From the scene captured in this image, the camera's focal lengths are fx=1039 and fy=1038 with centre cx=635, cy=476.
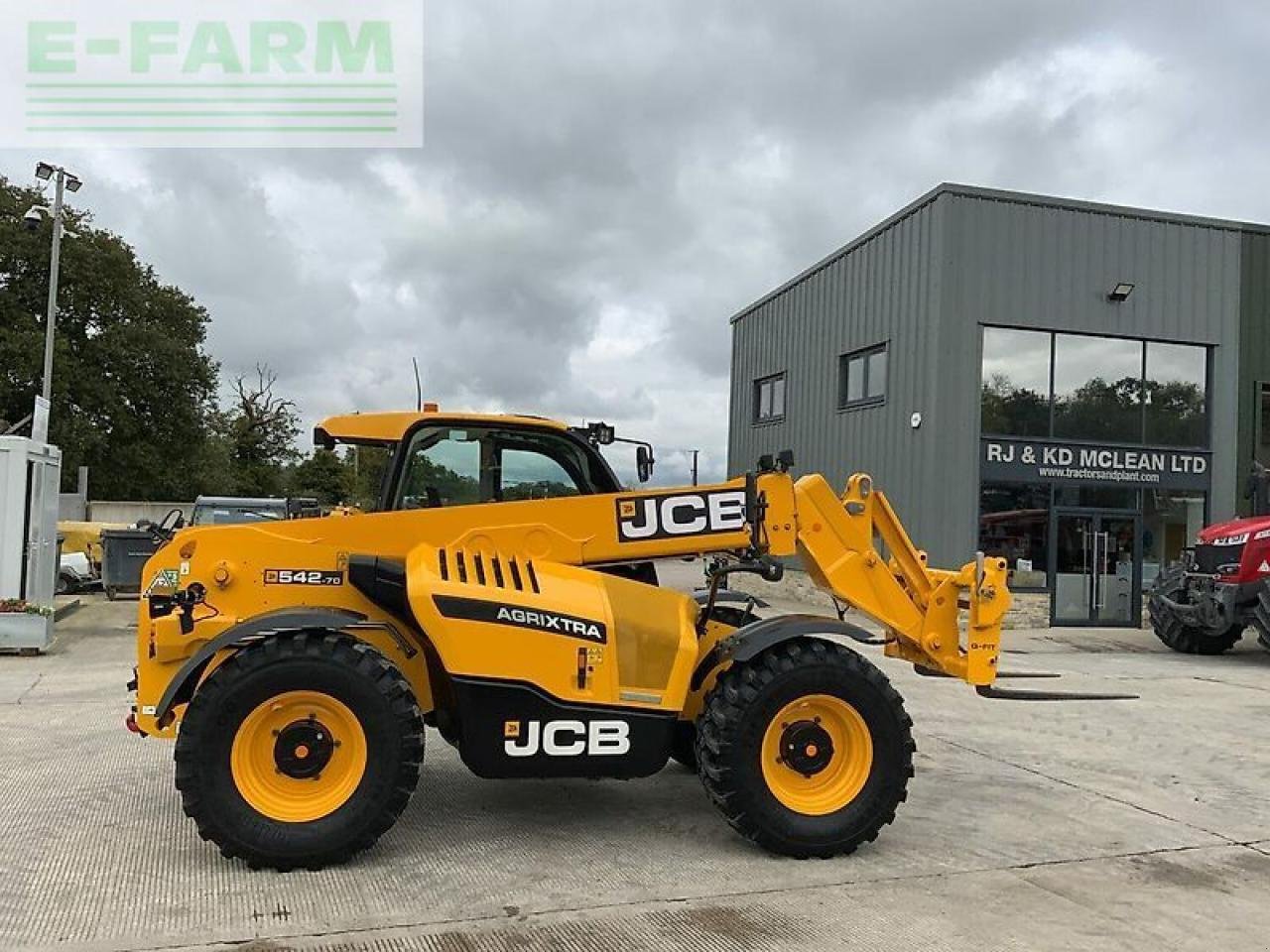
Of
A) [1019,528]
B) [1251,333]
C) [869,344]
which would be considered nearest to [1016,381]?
[1019,528]

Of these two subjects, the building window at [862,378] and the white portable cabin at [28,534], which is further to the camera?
the building window at [862,378]

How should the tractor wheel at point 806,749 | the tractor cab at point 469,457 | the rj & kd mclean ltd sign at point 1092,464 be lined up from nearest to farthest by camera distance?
1. the tractor wheel at point 806,749
2. the tractor cab at point 469,457
3. the rj & kd mclean ltd sign at point 1092,464

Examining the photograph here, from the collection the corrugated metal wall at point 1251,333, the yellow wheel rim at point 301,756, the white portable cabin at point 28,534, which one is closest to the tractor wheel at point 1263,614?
the corrugated metal wall at point 1251,333

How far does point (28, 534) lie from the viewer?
1282 cm

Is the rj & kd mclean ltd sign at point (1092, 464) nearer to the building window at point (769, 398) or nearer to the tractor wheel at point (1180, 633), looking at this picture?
the tractor wheel at point (1180, 633)

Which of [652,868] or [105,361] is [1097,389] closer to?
[652,868]

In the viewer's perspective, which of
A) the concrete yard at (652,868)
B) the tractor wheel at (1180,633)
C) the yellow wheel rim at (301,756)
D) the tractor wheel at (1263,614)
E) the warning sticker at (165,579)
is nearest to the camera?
the concrete yard at (652,868)

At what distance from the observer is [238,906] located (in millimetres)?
4262

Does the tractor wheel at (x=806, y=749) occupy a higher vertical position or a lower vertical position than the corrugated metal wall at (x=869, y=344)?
lower

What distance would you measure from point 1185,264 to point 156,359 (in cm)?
3149

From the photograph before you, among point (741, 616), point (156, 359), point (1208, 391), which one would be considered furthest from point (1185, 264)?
point (156, 359)

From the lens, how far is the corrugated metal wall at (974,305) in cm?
1656

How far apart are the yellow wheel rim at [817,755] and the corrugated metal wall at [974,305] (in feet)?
39.0

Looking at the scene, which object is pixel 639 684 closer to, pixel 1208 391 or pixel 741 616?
pixel 741 616
